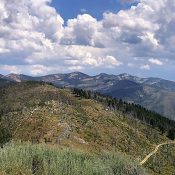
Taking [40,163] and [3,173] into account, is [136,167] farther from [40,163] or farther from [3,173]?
[3,173]

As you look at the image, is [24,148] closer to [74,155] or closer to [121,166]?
[74,155]

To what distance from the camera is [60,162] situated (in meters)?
129

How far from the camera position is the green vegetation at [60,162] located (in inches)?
4642

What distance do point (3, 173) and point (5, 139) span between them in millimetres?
119635

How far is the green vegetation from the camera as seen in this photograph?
118 meters

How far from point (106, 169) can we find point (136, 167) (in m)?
18.4

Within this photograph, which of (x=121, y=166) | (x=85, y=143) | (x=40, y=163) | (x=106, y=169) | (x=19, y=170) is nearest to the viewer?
(x=19, y=170)

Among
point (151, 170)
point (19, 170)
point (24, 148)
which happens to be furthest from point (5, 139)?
point (19, 170)

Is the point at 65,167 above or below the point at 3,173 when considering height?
below

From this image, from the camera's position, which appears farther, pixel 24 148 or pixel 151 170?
pixel 151 170

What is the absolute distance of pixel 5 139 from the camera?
636 ft

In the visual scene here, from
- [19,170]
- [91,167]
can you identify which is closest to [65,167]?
[91,167]

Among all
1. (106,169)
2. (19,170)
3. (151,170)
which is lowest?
(151,170)

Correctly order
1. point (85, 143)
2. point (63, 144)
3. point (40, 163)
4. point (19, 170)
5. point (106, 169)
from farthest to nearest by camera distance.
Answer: point (85, 143), point (63, 144), point (106, 169), point (40, 163), point (19, 170)
